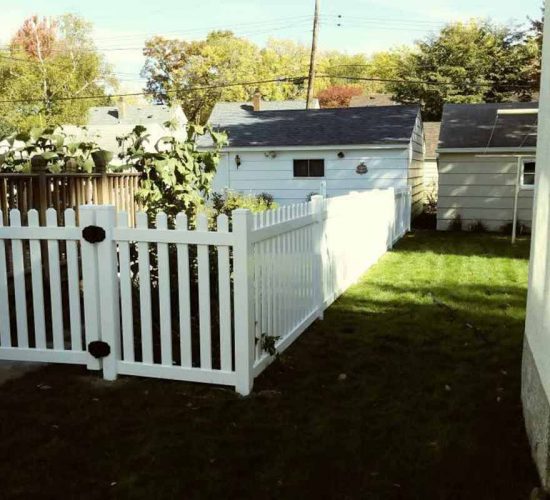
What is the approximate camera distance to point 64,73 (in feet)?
139

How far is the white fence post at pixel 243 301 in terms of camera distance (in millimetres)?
3990

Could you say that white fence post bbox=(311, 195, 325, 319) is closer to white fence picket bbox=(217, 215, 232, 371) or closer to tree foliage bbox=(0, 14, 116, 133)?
white fence picket bbox=(217, 215, 232, 371)

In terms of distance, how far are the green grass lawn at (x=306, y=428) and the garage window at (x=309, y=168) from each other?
12.9m

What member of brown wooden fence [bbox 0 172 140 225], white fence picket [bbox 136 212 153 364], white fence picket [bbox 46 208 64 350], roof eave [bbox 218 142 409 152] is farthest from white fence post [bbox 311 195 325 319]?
roof eave [bbox 218 142 409 152]

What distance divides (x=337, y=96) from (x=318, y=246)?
46.9m

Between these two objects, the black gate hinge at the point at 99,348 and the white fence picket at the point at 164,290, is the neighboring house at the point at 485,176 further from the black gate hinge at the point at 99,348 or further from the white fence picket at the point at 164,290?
the black gate hinge at the point at 99,348

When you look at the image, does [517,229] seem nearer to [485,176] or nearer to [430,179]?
[485,176]

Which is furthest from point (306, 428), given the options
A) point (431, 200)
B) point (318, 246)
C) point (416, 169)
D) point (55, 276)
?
point (431, 200)

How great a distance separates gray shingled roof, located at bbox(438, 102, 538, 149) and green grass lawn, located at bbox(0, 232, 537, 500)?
11.2 meters

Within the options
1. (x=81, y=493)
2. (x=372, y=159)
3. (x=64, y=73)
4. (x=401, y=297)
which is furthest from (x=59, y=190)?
(x=64, y=73)

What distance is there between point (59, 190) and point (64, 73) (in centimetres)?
3892

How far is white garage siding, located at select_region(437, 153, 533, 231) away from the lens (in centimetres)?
1586

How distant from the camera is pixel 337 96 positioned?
50.9m

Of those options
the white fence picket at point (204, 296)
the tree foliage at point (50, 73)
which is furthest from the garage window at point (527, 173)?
the tree foliage at point (50, 73)
